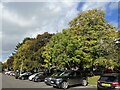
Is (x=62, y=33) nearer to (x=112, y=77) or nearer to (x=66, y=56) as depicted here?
(x=66, y=56)

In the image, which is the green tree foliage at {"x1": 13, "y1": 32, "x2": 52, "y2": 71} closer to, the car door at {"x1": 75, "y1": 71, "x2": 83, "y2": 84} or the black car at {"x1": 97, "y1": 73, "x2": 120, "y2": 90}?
the car door at {"x1": 75, "y1": 71, "x2": 83, "y2": 84}

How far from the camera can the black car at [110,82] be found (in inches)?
599

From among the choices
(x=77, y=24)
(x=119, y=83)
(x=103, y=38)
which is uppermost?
(x=77, y=24)

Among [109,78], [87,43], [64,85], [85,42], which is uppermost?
[85,42]

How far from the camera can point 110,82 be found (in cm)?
1545

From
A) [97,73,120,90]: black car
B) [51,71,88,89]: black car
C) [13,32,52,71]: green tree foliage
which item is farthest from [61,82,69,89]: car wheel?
[13,32,52,71]: green tree foliage

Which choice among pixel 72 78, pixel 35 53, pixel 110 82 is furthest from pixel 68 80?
pixel 35 53

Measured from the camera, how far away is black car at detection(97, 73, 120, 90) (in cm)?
1521

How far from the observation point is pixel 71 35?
1425 inches

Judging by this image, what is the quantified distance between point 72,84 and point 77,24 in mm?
16048

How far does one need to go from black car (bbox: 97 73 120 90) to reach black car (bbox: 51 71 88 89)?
7994mm

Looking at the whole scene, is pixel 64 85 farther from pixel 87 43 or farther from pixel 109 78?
pixel 87 43

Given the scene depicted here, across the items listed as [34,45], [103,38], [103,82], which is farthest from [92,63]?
[34,45]

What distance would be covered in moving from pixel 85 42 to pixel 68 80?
13.1 metres
